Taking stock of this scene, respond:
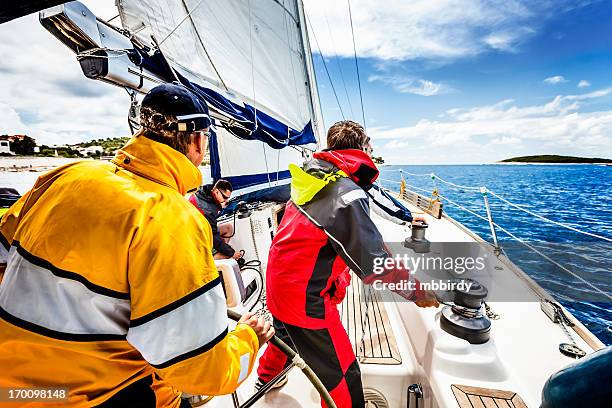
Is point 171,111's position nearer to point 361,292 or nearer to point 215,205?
point 215,205

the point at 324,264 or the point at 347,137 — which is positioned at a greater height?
the point at 347,137

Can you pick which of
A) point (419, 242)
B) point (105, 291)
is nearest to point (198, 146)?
point (105, 291)

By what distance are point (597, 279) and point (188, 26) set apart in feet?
24.3

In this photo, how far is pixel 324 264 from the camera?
1.48 meters

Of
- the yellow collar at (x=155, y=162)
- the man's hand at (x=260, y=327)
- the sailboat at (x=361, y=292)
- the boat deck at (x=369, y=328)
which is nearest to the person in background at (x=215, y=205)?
the sailboat at (x=361, y=292)

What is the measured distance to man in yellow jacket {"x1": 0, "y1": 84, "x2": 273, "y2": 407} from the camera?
65 cm

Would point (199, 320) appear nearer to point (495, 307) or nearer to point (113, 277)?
point (113, 277)

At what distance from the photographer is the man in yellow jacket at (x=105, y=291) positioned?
65cm

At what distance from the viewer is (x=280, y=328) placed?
5.49 ft

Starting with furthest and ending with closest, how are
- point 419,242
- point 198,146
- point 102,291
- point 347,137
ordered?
point 419,242 → point 347,137 → point 198,146 → point 102,291

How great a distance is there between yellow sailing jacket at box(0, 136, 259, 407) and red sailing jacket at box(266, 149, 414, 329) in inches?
29.0

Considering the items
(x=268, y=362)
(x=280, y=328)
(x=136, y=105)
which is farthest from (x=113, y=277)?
(x=136, y=105)

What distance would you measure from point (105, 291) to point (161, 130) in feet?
1.50

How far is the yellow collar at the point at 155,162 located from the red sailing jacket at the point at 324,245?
0.72m
